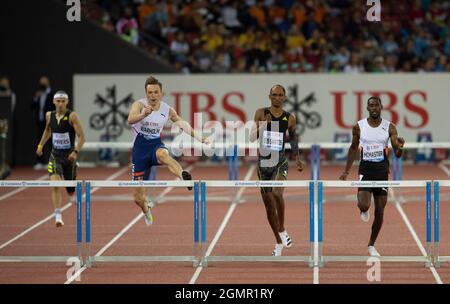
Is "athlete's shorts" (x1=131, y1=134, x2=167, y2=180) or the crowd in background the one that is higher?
the crowd in background

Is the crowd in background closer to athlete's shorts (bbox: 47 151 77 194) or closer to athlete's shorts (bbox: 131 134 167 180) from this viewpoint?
athlete's shorts (bbox: 47 151 77 194)

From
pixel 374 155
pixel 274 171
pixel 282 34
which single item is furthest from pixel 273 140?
pixel 282 34

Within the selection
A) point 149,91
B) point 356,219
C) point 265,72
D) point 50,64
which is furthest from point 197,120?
point 149,91

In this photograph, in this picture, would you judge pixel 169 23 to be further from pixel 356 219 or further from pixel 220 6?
pixel 356 219

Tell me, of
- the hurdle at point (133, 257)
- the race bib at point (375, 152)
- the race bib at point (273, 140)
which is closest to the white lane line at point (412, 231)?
the race bib at point (375, 152)

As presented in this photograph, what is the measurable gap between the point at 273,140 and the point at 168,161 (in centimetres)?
148

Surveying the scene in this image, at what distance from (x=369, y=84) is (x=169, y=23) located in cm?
513

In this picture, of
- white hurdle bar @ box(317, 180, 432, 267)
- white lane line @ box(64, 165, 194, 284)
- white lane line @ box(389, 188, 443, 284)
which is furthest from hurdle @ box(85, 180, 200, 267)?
white lane line @ box(389, 188, 443, 284)

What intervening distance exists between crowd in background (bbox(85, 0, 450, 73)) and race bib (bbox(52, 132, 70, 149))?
936cm

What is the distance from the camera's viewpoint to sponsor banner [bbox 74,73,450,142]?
2536cm

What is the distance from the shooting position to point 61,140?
16.6m

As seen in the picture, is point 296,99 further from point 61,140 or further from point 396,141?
point 396,141

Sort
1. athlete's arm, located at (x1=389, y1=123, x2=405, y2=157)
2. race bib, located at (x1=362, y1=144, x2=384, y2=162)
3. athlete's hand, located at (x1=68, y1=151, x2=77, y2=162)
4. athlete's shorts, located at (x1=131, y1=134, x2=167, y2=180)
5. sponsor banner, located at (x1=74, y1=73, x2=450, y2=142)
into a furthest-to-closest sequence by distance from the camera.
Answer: sponsor banner, located at (x1=74, y1=73, x2=450, y2=142) → athlete's hand, located at (x1=68, y1=151, x2=77, y2=162) → athlete's shorts, located at (x1=131, y1=134, x2=167, y2=180) → race bib, located at (x1=362, y1=144, x2=384, y2=162) → athlete's arm, located at (x1=389, y1=123, x2=405, y2=157)

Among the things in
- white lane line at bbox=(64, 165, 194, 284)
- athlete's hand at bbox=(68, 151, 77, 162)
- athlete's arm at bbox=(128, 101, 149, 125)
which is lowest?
white lane line at bbox=(64, 165, 194, 284)
